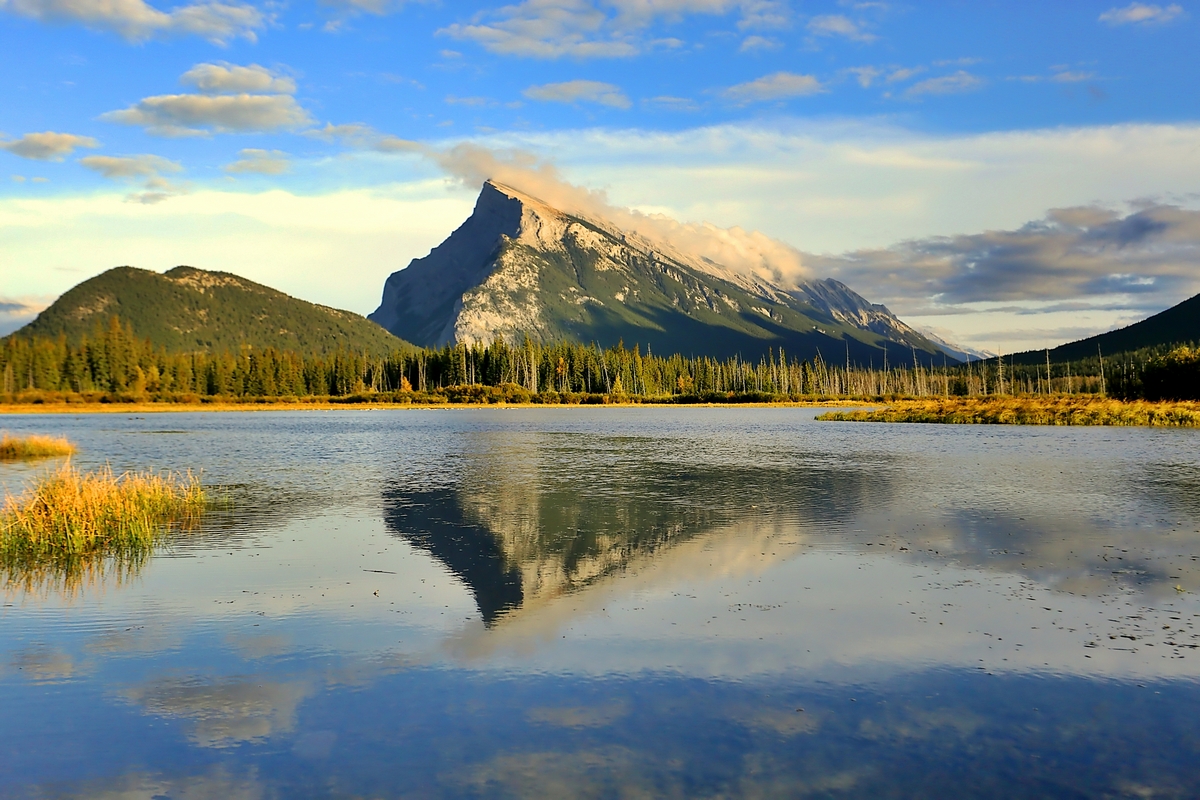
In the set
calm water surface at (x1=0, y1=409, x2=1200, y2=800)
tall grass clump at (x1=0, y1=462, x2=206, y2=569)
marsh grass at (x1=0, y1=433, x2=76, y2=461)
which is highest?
marsh grass at (x1=0, y1=433, x2=76, y2=461)

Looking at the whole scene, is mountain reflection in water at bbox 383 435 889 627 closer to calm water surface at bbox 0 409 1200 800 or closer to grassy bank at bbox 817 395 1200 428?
calm water surface at bbox 0 409 1200 800

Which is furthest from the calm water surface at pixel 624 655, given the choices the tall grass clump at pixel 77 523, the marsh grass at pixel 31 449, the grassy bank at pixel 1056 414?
the grassy bank at pixel 1056 414

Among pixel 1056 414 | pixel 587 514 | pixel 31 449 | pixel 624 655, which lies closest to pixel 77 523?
pixel 587 514

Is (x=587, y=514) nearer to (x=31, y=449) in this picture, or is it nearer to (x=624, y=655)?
(x=624, y=655)

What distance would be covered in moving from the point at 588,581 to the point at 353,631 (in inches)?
227

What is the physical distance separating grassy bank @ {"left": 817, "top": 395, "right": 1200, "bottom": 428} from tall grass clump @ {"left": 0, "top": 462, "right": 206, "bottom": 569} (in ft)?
297

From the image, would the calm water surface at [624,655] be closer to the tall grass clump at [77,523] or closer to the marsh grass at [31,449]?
the tall grass clump at [77,523]

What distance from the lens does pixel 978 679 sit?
490 inches

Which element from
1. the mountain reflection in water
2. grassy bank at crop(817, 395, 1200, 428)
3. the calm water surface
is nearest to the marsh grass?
the mountain reflection in water

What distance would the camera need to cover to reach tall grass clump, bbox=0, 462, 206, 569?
2312 cm

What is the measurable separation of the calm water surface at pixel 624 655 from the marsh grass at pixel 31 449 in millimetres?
29751

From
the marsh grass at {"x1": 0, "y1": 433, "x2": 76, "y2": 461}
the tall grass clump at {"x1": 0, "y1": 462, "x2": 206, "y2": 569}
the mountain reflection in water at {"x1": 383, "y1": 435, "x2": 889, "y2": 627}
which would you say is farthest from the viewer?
the marsh grass at {"x1": 0, "y1": 433, "x2": 76, "y2": 461}

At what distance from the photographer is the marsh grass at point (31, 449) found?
5088 centimetres

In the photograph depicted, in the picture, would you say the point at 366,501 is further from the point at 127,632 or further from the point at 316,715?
the point at 316,715
